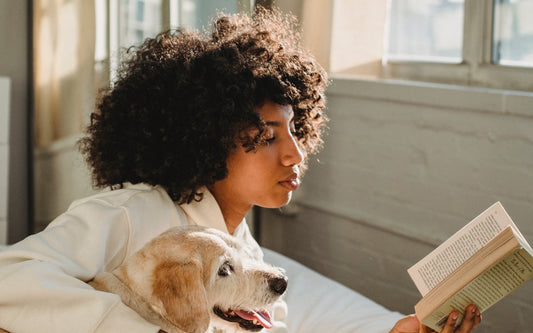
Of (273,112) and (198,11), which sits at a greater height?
(198,11)

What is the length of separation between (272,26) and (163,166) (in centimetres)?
60

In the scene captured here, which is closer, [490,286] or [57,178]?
[490,286]

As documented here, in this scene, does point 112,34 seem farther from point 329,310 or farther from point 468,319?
point 468,319

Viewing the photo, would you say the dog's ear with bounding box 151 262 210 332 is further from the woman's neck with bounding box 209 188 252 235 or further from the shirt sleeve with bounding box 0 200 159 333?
the woman's neck with bounding box 209 188 252 235

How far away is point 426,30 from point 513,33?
394mm

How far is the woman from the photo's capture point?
1557 millimetres

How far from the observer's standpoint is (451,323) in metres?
1.30

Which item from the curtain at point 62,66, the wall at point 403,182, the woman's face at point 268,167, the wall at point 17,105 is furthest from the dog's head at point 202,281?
the wall at point 17,105

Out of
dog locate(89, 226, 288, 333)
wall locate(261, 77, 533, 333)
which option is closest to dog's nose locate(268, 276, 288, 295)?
dog locate(89, 226, 288, 333)

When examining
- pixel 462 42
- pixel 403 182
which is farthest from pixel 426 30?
pixel 403 182

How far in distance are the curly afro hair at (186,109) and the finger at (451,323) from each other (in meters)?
0.65

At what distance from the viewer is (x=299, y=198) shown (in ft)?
9.72

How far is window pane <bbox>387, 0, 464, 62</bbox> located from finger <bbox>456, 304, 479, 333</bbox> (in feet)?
4.83

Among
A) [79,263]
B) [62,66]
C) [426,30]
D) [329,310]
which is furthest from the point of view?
[62,66]
